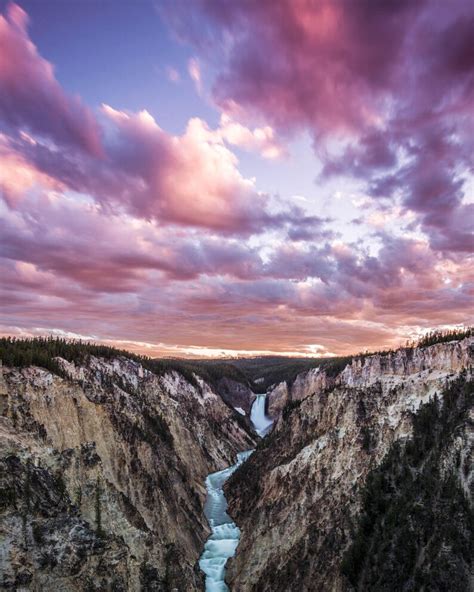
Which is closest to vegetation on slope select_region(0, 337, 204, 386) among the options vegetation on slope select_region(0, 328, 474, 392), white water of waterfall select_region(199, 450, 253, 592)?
vegetation on slope select_region(0, 328, 474, 392)

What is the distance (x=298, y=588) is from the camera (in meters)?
30.4

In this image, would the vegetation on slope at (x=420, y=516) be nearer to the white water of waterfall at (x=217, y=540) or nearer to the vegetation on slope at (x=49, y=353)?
the white water of waterfall at (x=217, y=540)

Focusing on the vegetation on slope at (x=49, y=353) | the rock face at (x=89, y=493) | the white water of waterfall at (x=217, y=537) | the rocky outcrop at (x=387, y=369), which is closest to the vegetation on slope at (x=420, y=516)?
the rocky outcrop at (x=387, y=369)

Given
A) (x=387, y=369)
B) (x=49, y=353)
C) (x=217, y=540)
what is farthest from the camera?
(x=387, y=369)

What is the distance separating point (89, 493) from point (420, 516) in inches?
850

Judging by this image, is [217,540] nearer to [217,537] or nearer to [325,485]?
[217,537]

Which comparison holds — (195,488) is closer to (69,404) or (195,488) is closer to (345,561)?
(69,404)

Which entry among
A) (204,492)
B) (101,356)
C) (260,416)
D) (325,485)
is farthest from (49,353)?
(260,416)

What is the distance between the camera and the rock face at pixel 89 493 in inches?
922

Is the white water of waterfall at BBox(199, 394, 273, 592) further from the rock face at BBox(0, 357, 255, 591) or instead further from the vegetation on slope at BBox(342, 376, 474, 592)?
the vegetation on slope at BBox(342, 376, 474, 592)

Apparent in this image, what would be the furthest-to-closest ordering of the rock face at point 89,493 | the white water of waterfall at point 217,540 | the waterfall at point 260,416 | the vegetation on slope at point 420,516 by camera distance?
the waterfall at point 260,416 < the white water of waterfall at point 217,540 < the vegetation on slope at point 420,516 < the rock face at point 89,493

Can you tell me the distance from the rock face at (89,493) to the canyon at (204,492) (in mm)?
100

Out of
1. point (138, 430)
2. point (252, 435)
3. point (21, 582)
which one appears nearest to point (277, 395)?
point (252, 435)

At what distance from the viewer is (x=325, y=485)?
37.0m
